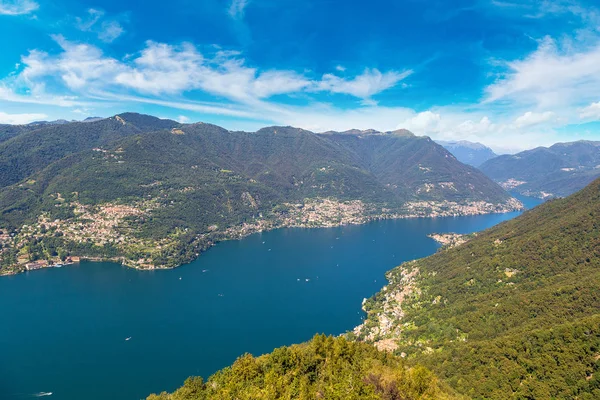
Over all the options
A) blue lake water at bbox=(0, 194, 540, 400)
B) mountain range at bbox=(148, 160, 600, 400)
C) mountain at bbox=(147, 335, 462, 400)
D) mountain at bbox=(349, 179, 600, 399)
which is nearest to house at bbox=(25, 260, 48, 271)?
blue lake water at bbox=(0, 194, 540, 400)

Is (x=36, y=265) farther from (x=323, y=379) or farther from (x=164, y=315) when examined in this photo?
(x=323, y=379)

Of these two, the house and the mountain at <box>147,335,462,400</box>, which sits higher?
the mountain at <box>147,335,462,400</box>

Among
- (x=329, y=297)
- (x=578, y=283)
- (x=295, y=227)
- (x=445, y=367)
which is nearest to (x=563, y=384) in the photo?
(x=445, y=367)

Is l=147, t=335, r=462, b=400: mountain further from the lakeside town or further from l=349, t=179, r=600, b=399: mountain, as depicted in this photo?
the lakeside town

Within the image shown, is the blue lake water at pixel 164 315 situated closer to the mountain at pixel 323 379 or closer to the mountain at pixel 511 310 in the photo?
the mountain at pixel 511 310

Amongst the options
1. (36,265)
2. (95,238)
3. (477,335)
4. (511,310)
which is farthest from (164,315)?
(511,310)
